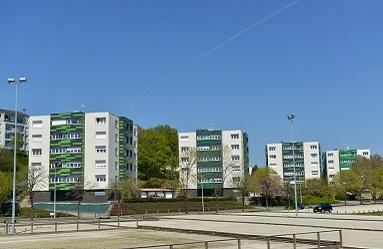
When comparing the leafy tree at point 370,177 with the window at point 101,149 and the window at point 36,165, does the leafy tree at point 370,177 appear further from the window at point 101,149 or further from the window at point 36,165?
the window at point 36,165

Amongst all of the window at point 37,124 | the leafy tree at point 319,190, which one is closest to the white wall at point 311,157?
the leafy tree at point 319,190

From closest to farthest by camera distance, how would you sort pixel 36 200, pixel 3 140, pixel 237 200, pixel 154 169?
pixel 36 200 → pixel 237 200 → pixel 154 169 → pixel 3 140

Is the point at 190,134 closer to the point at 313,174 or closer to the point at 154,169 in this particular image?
the point at 154,169

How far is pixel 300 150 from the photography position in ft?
560

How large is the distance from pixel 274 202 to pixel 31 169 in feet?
183

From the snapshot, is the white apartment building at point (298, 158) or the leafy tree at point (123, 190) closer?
the leafy tree at point (123, 190)

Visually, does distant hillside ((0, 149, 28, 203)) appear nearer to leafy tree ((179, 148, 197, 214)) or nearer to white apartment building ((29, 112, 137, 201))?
white apartment building ((29, 112, 137, 201))

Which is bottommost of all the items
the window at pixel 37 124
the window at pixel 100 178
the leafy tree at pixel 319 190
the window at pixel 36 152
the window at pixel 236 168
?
the leafy tree at pixel 319 190

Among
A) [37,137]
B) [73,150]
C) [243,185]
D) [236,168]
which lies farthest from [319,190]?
[37,137]

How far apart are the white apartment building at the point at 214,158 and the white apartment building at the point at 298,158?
39.1 metres

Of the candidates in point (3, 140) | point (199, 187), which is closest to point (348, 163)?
point (199, 187)

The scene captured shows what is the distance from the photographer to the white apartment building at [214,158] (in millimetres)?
122456

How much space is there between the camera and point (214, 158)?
126 metres

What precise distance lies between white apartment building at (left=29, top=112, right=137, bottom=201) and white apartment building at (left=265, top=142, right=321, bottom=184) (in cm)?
7841
